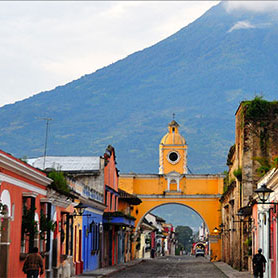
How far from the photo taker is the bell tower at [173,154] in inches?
3071

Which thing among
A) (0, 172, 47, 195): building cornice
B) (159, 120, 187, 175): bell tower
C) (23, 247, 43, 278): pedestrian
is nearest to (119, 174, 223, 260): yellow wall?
(159, 120, 187, 175): bell tower

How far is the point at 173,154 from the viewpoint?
3142 inches

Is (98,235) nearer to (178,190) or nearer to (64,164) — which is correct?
(64,164)

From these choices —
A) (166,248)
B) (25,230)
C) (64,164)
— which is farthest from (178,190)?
(166,248)

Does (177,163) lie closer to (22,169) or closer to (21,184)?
(21,184)

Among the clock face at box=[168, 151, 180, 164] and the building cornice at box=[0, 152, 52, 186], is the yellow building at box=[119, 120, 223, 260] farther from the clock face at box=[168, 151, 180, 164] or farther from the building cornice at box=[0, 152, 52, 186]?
the building cornice at box=[0, 152, 52, 186]

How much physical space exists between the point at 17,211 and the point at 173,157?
2325 inches

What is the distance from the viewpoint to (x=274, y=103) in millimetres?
38906

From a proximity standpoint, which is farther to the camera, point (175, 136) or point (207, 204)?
point (175, 136)

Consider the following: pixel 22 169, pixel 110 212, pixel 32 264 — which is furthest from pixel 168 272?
pixel 22 169

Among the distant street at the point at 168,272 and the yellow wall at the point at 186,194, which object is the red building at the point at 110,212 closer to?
the distant street at the point at 168,272

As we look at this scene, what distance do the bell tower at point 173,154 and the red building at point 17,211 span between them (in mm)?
53429

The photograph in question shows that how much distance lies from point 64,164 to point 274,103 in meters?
14.4

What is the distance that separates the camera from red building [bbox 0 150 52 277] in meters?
19.2
